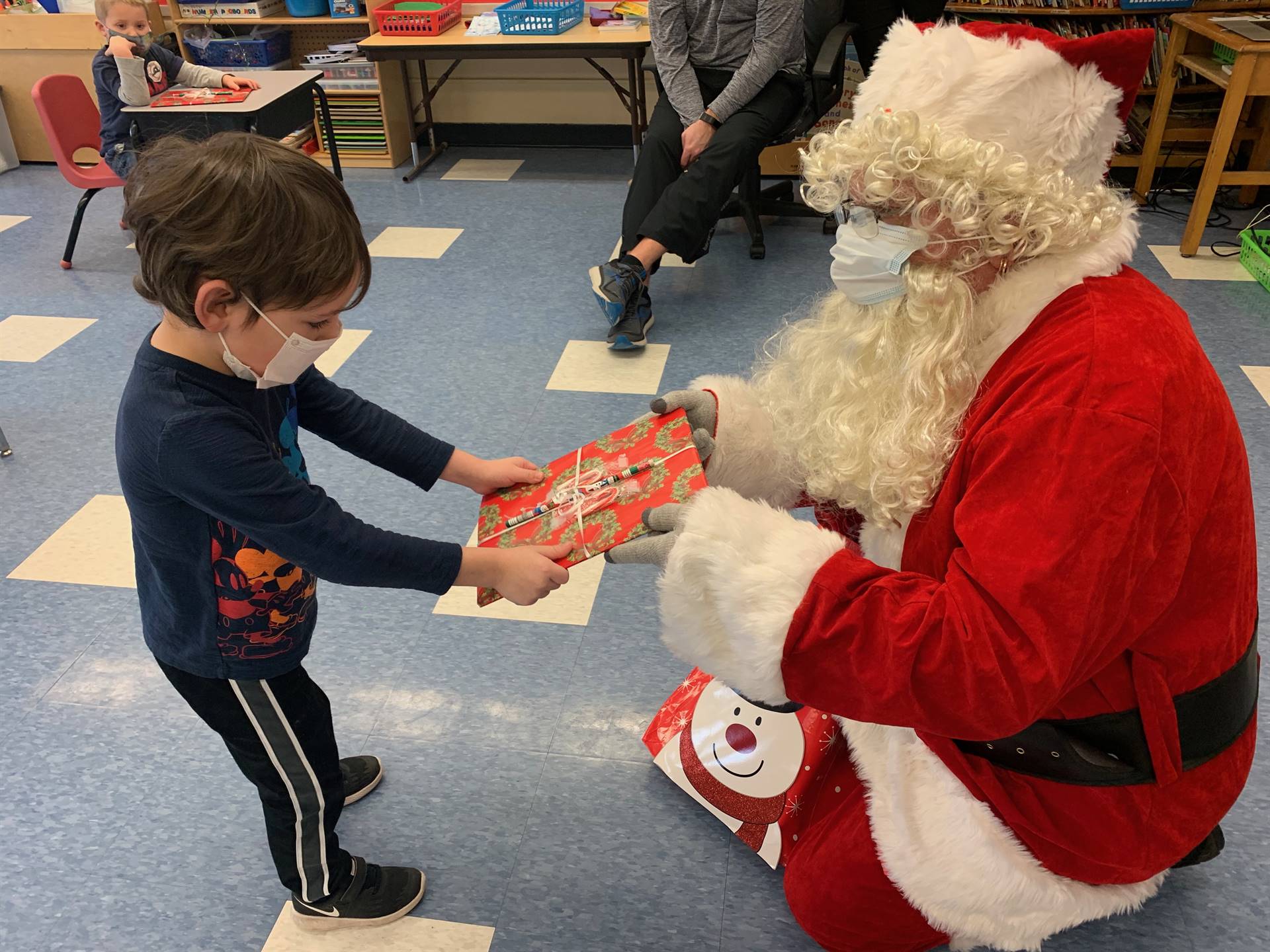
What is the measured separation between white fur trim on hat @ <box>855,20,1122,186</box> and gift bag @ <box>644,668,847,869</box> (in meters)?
0.82

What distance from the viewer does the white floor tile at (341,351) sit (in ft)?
9.62

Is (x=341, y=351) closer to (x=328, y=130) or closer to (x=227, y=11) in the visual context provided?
(x=328, y=130)

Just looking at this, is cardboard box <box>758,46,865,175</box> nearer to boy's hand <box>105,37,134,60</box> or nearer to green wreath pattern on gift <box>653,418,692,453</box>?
boy's hand <box>105,37,134,60</box>

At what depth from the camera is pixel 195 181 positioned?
0.99 metres

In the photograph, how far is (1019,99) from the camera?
1060 millimetres

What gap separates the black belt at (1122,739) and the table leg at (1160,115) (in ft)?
9.59

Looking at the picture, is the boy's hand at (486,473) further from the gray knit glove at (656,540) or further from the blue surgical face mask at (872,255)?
the blue surgical face mask at (872,255)

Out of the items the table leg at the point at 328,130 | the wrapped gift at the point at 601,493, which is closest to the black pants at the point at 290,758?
the wrapped gift at the point at 601,493

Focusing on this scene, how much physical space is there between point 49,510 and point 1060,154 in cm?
237

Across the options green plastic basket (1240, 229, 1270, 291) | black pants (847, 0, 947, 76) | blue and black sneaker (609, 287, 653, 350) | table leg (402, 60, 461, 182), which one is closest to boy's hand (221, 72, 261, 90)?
table leg (402, 60, 461, 182)

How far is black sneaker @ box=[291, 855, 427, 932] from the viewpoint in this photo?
4.78 ft

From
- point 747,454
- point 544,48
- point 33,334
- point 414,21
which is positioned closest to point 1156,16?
point 544,48

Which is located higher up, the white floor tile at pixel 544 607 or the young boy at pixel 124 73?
the young boy at pixel 124 73

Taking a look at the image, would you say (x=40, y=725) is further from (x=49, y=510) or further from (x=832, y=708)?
(x=832, y=708)
